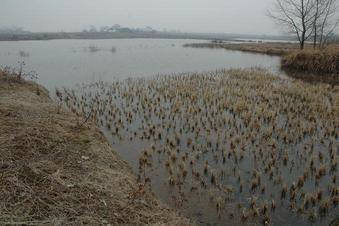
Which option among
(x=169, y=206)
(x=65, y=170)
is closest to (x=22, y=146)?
(x=65, y=170)

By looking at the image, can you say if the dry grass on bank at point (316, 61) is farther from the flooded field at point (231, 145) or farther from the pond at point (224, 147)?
the pond at point (224, 147)

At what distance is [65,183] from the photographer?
4898 mm

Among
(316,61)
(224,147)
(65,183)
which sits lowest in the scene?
(224,147)

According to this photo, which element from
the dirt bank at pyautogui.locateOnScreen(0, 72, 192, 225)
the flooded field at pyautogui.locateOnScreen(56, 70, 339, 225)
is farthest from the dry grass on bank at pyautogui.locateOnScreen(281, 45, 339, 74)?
the dirt bank at pyautogui.locateOnScreen(0, 72, 192, 225)

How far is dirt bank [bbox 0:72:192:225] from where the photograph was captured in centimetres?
418

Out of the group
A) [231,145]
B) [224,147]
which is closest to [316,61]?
[231,145]

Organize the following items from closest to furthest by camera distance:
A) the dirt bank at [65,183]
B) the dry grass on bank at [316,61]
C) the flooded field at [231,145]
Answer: the dirt bank at [65,183]
the flooded field at [231,145]
the dry grass on bank at [316,61]

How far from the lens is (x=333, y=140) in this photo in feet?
28.0

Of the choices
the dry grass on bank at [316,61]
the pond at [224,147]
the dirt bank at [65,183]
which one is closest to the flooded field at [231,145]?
the pond at [224,147]

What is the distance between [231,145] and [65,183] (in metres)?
4.53

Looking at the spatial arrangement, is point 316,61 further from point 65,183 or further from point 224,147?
point 65,183

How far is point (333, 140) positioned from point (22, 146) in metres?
7.45

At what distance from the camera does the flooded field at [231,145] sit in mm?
5535

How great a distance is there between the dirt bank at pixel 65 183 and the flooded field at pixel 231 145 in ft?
2.74
